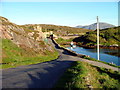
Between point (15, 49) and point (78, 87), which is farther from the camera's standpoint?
point (15, 49)

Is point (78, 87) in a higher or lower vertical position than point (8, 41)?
lower

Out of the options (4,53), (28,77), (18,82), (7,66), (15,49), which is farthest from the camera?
(15,49)

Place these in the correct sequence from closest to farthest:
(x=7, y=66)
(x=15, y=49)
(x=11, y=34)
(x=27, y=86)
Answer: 1. (x=27, y=86)
2. (x=7, y=66)
3. (x=15, y=49)
4. (x=11, y=34)

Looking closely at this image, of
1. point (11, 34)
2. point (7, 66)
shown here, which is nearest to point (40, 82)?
point (7, 66)

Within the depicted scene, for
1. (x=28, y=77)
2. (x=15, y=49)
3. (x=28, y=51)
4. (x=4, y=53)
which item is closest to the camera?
(x=28, y=77)

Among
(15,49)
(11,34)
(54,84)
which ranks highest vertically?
(11,34)

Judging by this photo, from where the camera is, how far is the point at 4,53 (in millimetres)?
23031

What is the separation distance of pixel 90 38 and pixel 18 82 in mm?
115337

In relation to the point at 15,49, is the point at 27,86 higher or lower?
lower

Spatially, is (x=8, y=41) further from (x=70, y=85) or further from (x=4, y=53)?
(x=70, y=85)

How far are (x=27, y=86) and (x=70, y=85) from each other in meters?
3.37

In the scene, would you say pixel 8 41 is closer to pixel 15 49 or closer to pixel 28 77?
pixel 15 49

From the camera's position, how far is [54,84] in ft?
39.7

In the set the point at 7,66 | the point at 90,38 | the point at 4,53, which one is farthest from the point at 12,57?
the point at 90,38
